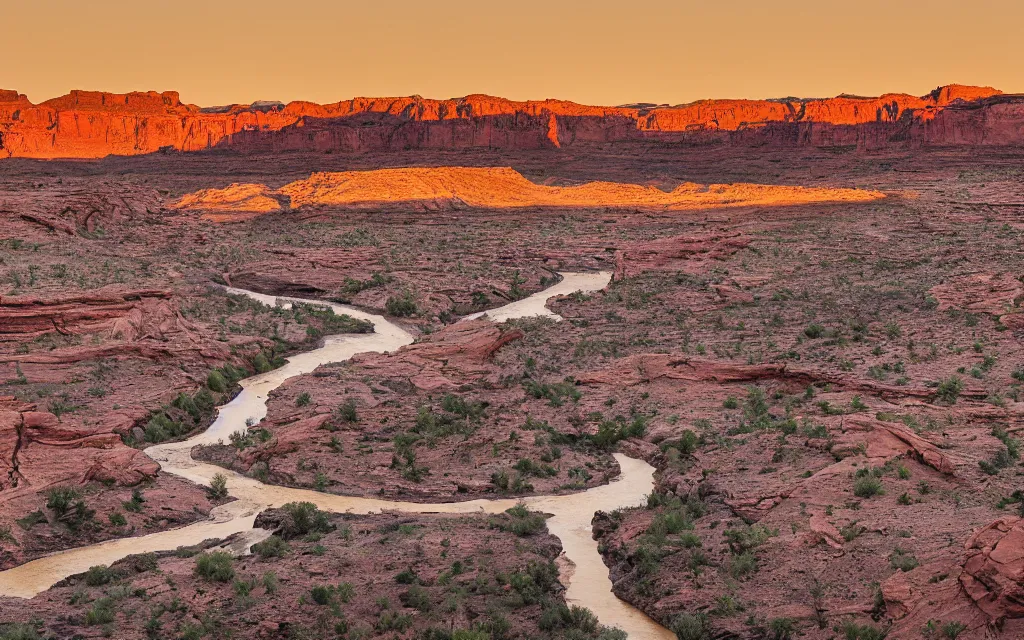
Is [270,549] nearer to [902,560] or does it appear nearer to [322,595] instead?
[322,595]

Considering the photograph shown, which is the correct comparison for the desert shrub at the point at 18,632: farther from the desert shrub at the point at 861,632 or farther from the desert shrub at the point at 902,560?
the desert shrub at the point at 902,560

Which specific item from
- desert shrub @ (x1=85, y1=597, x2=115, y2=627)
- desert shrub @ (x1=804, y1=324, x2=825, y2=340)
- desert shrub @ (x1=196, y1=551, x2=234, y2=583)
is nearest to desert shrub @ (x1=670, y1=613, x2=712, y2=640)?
desert shrub @ (x1=196, y1=551, x2=234, y2=583)

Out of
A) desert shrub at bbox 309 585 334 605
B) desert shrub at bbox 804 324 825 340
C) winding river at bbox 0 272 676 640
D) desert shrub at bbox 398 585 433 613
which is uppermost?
desert shrub at bbox 804 324 825 340

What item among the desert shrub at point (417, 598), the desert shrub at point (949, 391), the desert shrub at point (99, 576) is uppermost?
the desert shrub at point (949, 391)

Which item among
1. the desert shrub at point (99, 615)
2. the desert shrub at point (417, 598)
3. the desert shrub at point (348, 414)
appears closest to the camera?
the desert shrub at point (99, 615)

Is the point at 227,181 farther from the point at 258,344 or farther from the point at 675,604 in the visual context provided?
the point at 675,604

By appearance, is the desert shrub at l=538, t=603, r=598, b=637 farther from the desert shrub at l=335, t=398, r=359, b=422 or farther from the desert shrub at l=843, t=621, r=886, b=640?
the desert shrub at l=335, t=398, r=359, b=422

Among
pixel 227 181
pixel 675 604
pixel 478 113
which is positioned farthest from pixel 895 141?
pixel 675 604

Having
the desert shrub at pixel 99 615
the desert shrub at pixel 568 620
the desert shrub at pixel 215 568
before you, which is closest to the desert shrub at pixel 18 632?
the desert shrub at pixel 99 615
